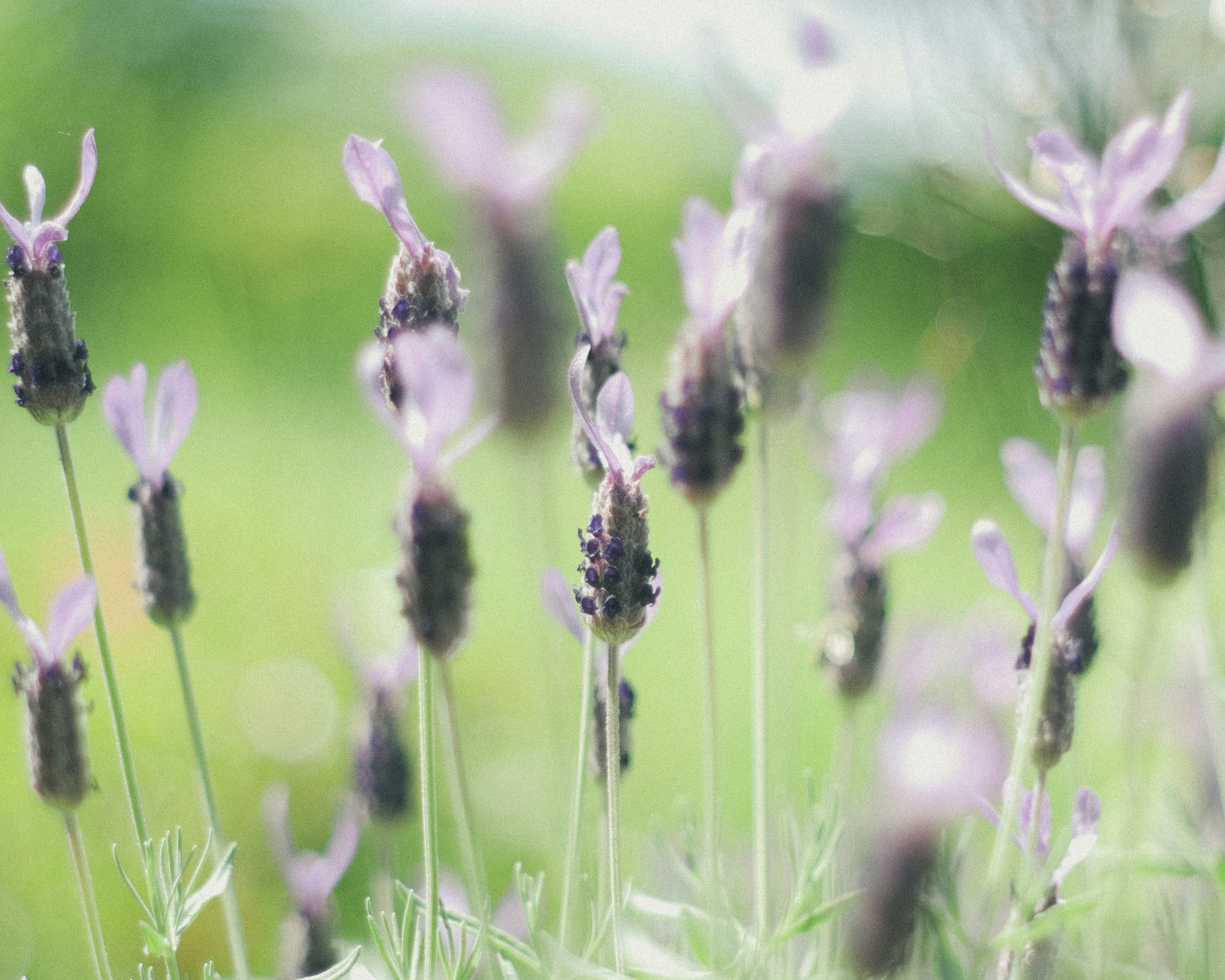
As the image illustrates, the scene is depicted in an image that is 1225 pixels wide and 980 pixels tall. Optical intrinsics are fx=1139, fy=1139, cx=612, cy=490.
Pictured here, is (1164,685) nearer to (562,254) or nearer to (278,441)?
(562,254)

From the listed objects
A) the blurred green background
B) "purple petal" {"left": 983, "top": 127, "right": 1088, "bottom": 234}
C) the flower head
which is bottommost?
the blurred green background

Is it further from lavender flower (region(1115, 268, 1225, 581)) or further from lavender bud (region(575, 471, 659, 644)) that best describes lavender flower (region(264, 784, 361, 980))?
lavender flower (region(1115, 268, 1225, 581))

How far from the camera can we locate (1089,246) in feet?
1.33

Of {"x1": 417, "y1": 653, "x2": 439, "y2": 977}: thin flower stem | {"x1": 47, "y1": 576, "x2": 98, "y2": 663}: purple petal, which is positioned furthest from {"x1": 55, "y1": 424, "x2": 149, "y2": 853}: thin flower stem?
{"x1": 417, "y1": 653, "x2": 439, "y2": 977}: thin flower stem

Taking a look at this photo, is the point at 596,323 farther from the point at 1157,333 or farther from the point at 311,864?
the point at 311,864

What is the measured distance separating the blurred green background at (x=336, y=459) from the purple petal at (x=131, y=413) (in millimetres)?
163

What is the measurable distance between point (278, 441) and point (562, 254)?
56.7 inches

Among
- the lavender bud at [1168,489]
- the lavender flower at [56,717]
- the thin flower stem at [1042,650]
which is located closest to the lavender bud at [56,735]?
the lavender flower at [56,717]

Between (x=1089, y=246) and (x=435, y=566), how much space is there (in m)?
0.26

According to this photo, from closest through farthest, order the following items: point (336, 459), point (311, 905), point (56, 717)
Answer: point (56, 717)
point (311, 905)
point (336, 459)

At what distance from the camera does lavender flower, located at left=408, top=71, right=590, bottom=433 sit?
551 millimetres

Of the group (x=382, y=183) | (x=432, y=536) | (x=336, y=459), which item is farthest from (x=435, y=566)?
(x=336, y=459)

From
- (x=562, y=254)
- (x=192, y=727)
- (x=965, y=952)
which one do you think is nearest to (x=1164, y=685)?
(x=965, y=952)

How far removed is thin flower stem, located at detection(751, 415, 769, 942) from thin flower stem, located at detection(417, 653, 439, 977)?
0.14 meters
